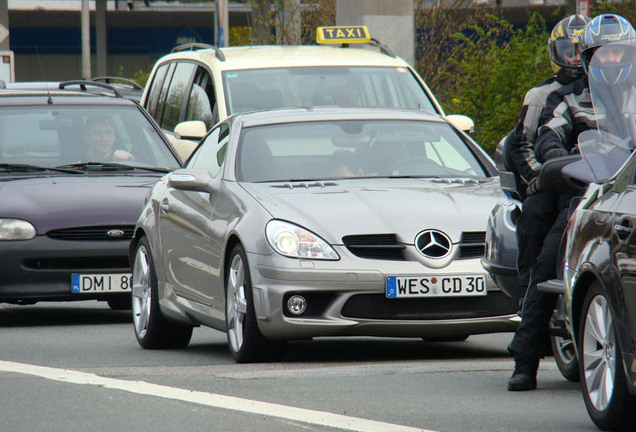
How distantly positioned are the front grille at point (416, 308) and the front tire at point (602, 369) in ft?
6.90

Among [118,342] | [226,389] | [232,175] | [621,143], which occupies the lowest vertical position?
[118,342]

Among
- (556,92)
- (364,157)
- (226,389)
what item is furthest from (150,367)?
(556,92)

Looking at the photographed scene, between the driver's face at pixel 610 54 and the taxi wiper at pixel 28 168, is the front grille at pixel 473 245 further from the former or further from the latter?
the taxi wiper at pixel 28 168

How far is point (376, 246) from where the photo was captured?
8.78m

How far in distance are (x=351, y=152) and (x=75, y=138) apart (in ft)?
12.3

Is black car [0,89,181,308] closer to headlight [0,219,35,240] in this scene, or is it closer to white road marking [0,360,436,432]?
headlight [0,219,35,240]

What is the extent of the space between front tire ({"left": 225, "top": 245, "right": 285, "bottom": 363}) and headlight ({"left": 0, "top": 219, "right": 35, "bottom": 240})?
302 cm

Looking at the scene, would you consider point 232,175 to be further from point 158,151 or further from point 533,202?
point 158,151

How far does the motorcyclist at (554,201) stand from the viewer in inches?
294

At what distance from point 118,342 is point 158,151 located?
9.56 feet

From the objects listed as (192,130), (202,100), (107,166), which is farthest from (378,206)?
(202,100)

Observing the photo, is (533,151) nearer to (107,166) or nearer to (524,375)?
(524,375)

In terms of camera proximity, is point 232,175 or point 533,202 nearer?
point 533,202

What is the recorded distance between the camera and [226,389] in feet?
25.3
